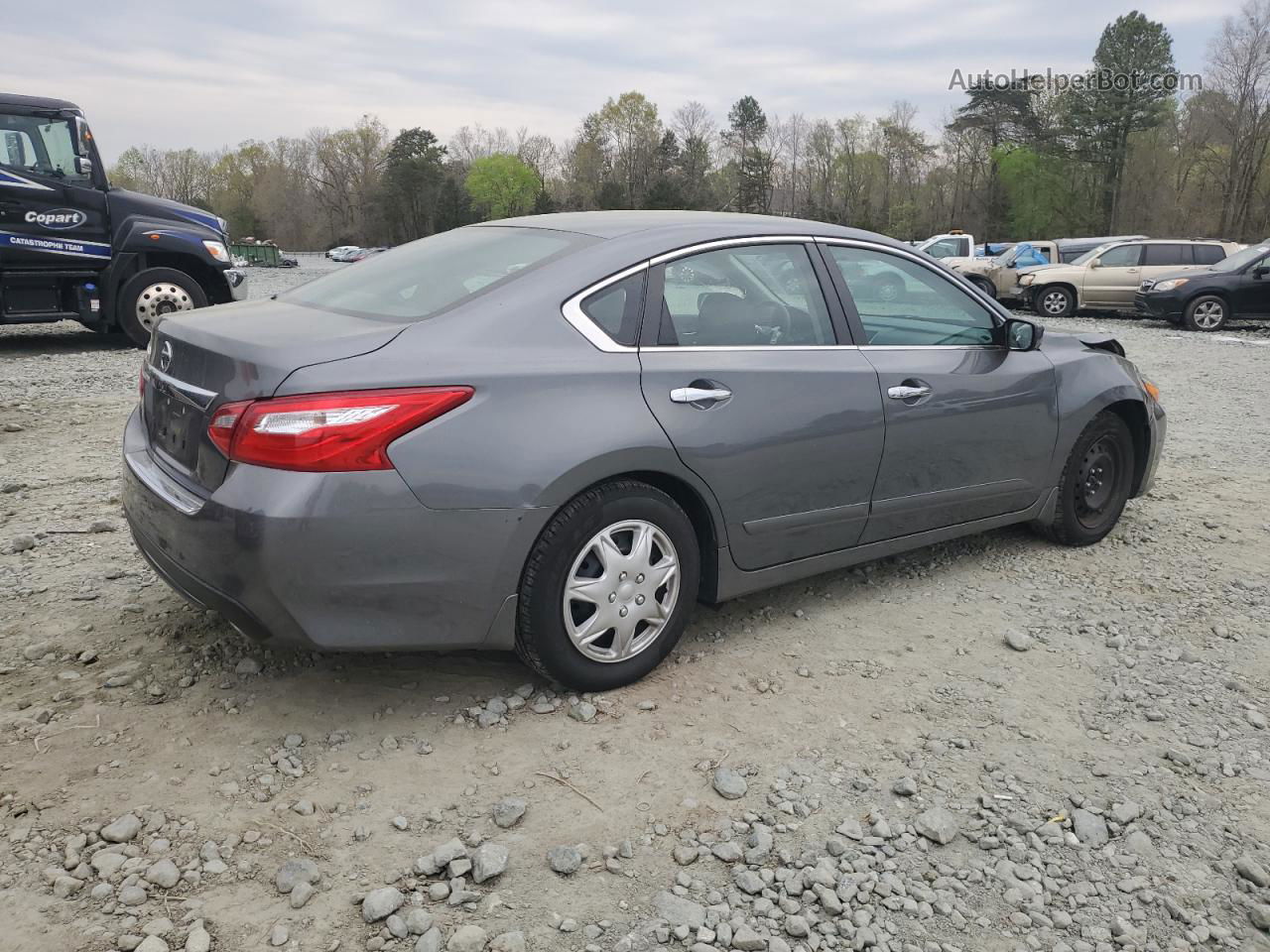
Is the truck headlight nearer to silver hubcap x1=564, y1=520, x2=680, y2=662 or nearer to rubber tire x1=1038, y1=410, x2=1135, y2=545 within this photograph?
rubber tire x1=1038, y1=410, x2=1135, y2=545

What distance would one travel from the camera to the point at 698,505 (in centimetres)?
346

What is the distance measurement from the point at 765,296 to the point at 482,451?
1384 millimetres

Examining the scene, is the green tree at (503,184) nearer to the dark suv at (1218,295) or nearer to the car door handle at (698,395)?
the dark suv at (1218,295)

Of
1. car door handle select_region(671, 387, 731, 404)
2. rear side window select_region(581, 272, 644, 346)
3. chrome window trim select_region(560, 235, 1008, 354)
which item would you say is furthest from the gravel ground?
rear side window select_region(581, 272, 644, 346)

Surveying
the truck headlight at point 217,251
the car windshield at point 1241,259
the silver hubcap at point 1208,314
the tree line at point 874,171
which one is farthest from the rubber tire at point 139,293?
the tree line at point 874,171

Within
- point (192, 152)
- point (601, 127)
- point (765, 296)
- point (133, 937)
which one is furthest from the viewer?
point (192, 152)

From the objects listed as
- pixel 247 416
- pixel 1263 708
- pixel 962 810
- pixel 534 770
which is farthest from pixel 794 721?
pixel 247 416

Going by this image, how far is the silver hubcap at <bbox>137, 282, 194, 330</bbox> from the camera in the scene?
11.2 meters

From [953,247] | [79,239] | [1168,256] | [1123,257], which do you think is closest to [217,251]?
[79,239]

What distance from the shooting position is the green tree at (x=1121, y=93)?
62375 mm

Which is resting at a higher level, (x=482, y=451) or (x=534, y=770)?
(x=482, y=451)

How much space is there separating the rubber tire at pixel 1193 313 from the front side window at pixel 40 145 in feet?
55.3

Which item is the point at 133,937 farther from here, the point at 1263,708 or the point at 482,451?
the point at 1263,708

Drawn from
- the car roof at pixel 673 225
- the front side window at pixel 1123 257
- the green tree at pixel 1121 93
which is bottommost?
the front side window at pixel 1123 257
